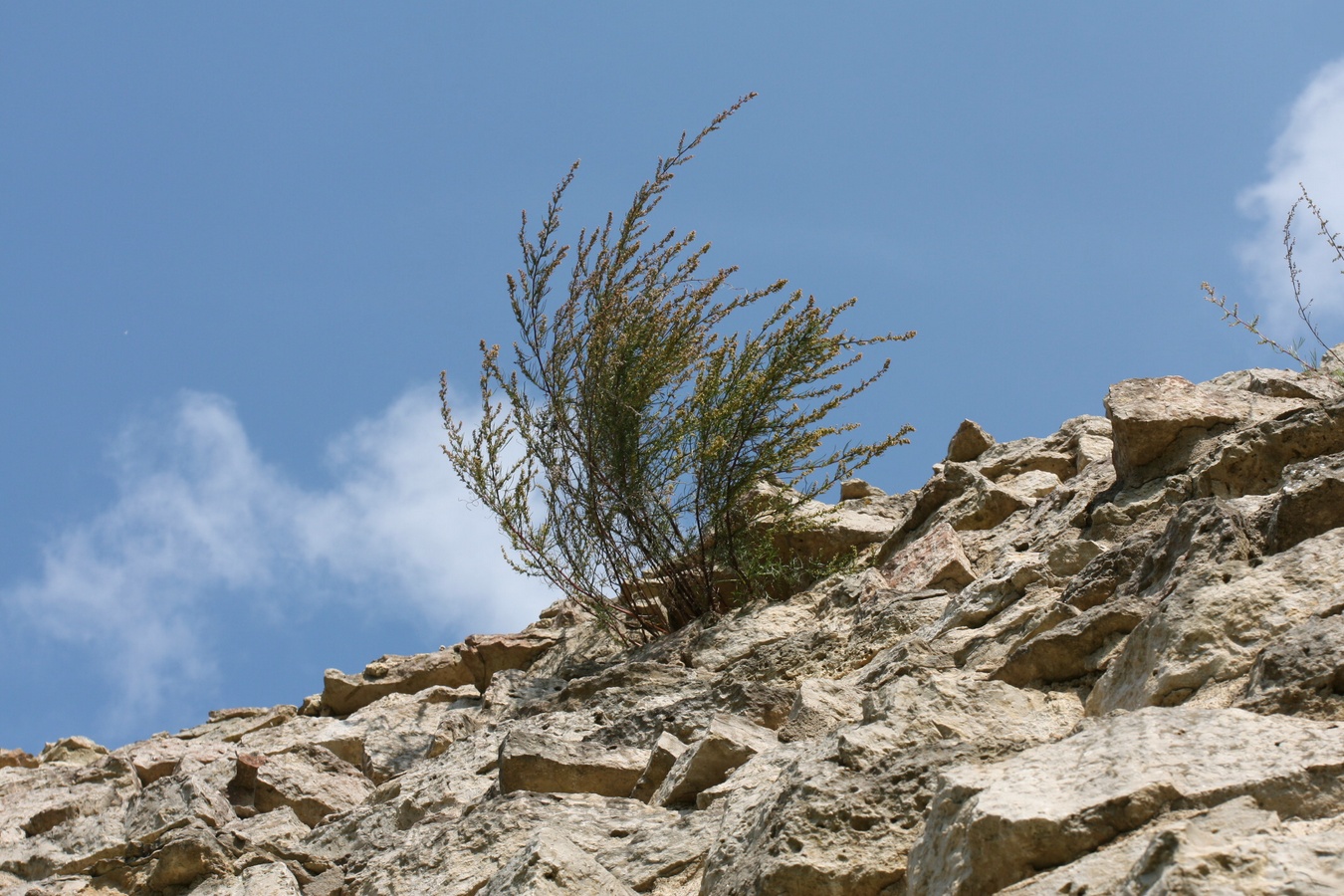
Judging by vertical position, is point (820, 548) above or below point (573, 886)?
above

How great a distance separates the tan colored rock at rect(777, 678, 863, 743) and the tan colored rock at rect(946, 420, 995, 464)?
3.09 meters

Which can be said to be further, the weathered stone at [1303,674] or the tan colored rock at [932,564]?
the tan colored rock at [932,564]

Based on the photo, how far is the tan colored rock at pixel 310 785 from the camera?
5.28 m

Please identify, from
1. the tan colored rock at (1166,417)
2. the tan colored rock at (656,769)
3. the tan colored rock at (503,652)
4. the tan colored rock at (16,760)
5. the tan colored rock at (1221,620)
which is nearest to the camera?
the tan colored rock at (1221,620)

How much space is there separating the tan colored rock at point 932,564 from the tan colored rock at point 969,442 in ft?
4.22

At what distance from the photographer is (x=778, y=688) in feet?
13.3

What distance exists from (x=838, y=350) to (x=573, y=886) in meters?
3.70

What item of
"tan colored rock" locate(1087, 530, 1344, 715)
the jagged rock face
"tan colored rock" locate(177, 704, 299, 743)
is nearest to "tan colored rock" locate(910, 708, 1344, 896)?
the jagged rock face

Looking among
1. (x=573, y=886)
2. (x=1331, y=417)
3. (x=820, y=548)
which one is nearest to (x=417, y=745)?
(x=820, y=548)

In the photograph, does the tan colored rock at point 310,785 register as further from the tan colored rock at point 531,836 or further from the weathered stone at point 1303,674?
the weathered stone at point 1303,674

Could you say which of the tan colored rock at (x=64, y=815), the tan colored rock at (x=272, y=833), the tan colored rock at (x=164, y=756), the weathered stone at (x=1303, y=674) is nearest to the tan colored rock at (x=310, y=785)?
the tan colored rock at (x=272, y=833)

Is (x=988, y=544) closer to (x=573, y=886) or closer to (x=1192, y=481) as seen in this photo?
(x=1192, y=481)

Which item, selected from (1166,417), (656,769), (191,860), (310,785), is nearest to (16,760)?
(310,785)

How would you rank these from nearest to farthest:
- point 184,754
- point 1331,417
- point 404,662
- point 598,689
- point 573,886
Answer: point 573,886
point 1331,417
point 598,689
point 184,754
point 404,662
